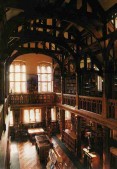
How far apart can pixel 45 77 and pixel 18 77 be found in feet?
8.53

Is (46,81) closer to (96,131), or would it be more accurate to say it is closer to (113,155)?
(96,131)

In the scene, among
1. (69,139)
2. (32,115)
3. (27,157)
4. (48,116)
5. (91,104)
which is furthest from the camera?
(32,115)

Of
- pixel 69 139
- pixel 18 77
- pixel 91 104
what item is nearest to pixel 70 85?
pixel 69 139

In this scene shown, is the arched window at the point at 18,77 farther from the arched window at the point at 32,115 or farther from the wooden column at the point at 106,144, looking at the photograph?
the wooden column at the point at 106,144

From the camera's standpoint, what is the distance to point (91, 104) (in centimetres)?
1031

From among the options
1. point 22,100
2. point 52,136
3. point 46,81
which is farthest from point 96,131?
point 46,81

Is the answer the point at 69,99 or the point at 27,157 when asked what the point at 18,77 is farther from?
the point at 27,157

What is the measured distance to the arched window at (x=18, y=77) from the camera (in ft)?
61.4

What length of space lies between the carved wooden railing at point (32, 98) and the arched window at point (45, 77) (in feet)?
7.35

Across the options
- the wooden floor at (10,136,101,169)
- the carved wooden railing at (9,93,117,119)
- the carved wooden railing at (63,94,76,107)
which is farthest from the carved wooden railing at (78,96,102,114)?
the wooden floor at (10,136,101,169)

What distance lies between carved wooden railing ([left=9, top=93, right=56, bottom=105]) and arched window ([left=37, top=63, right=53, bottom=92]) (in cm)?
224

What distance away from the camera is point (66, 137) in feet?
50.8

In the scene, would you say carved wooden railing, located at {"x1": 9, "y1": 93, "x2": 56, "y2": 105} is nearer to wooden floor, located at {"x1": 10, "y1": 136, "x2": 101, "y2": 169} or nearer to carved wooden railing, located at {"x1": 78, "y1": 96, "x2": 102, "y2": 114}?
wooden floor, located at {"x1": 10, "y1": 136, "x2": 101, "y2": 169}

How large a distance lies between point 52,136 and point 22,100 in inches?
171
